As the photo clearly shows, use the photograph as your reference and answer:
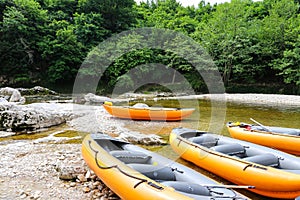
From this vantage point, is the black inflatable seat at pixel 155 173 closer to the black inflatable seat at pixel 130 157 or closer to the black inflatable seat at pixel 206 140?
the black inflatable seat at pixel 130 157

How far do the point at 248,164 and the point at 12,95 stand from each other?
15238 mm

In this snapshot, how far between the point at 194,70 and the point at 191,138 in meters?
20.8

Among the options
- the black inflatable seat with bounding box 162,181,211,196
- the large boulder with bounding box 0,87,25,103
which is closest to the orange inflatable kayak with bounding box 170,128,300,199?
the black inflatable seat with bounding box 162,181,211,196

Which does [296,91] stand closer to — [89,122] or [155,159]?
[89,122]

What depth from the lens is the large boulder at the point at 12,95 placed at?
1441cm

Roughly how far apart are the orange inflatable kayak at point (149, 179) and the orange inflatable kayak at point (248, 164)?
0.74 m

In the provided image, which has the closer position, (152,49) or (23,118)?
(23,118)

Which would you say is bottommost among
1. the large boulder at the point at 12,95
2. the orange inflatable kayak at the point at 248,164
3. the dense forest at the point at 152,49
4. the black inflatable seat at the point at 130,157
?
the orange inflatable kayak at the point at 248,164

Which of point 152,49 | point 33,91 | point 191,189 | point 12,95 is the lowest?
point 191,189

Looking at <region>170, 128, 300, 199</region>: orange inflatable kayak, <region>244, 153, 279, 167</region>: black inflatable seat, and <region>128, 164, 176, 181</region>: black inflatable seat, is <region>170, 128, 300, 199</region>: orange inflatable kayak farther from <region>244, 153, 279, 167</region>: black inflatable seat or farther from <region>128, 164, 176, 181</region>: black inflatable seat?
<region>128, 164, 176, 181</region>: black inflatable seat

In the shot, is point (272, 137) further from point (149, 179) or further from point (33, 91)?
point (33, 91)

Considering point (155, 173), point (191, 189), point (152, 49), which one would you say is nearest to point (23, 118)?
point (155, 173)

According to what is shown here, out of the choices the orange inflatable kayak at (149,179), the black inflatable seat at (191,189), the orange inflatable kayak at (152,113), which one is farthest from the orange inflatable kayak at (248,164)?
the orange inflatable kayak at (152,113)

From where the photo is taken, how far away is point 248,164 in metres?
3.40
